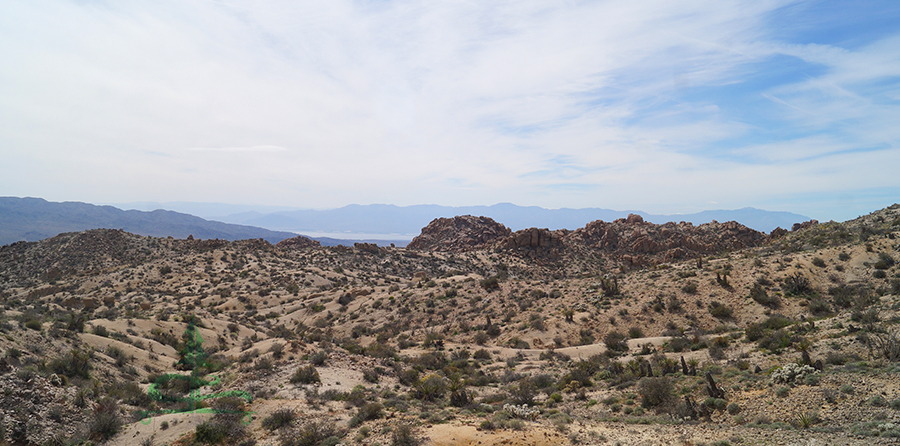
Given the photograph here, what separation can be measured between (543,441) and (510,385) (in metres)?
7.41

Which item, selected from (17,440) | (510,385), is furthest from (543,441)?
(17,440)

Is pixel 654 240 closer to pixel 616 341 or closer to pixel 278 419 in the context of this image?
pixel 616 341

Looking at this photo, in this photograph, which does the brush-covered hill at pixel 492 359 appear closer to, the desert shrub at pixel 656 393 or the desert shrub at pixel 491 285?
the desert shrub at pixel 656 393

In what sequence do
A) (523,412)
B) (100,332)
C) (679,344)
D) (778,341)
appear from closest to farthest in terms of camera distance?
(523,412) < (778,341) < (100,332) < (679,344)

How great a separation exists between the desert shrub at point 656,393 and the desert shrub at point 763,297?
1622 cm

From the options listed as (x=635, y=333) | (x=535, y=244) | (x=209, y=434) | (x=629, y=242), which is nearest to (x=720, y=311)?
(x=635, y=333)

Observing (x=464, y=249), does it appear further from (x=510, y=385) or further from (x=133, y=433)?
(x=133, y=433)

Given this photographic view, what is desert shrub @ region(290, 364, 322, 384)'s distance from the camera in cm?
1578

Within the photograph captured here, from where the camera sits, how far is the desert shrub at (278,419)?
11.6 m

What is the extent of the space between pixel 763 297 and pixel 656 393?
18.0 m

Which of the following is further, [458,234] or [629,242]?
[458,234]

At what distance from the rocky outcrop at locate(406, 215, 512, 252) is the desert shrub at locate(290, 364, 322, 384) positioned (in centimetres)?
6402

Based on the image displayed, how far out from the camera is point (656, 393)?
13312 millimetres

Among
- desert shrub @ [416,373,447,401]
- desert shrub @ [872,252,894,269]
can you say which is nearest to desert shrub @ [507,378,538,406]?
desert shrub @ [416,373,447,401]
